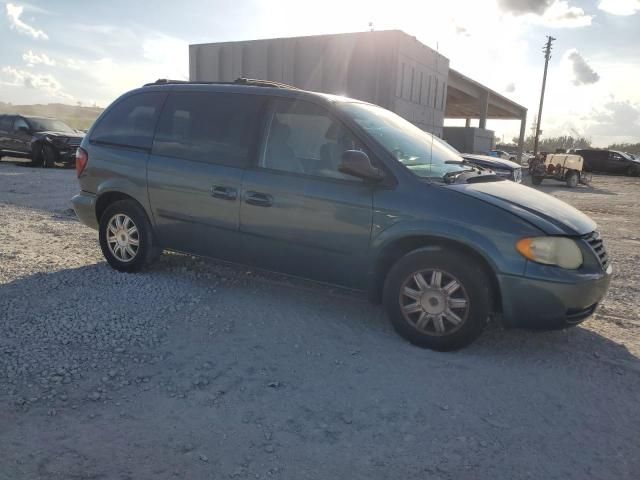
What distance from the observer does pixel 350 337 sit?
3.89m

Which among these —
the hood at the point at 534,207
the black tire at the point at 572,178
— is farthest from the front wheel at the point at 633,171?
the hood at the point at 534,207

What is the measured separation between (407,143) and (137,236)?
2739mm

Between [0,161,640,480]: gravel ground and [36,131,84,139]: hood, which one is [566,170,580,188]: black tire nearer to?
[0,161,640,480]: gravel ground

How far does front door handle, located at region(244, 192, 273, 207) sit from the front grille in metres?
2.38

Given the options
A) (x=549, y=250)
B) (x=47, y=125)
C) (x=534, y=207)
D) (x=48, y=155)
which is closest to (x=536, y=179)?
(x=48, y=155)

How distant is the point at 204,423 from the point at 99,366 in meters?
0.98

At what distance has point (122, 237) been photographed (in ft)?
16.6

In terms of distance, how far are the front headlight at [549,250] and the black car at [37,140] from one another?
55.8 ft

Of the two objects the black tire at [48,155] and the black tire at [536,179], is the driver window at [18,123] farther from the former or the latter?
the black tire at [536,179]

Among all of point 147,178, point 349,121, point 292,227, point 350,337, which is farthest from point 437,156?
point 147,178

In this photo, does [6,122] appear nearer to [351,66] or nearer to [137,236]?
[351,66]

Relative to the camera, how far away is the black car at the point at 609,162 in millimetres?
32406

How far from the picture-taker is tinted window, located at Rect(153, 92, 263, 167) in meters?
4.40

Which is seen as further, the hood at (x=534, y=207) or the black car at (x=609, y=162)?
the black car at (x=609, y=162)
